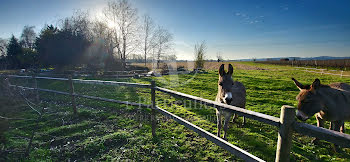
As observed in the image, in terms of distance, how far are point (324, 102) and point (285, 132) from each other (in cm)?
280

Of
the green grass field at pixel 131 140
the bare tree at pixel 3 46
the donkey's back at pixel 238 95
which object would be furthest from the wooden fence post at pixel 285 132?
the bare tree at pixel 3 46

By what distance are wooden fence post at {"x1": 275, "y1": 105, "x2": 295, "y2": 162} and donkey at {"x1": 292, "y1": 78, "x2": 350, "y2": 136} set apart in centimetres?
168

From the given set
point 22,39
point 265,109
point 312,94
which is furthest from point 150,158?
point 22,39

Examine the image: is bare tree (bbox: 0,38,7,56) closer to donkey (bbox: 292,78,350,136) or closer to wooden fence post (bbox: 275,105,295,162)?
wooden fence post (bbox: 275,105,295,162)

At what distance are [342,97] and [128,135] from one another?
240 inches

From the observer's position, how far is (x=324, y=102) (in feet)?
11.2

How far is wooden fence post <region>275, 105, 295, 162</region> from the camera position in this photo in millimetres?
1683

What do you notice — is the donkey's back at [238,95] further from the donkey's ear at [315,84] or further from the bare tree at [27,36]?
the bare tree at [27,36]

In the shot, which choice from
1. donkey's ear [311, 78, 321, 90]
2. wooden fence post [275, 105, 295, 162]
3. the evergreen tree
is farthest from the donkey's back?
the evergreen tree

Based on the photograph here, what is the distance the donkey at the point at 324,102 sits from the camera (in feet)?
10.2

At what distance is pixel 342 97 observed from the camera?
146 inches

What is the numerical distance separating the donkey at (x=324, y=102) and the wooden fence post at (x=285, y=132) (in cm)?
168

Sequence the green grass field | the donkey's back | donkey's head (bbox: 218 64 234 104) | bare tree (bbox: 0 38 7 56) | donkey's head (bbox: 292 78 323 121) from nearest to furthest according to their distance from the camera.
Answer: donkey's head (bbox: 292 78 323 121) → donkey's head (bbox: 218 64 234 104) → the green grass field → the donkey's back → bare tree (bbox: 0 38 7 56)

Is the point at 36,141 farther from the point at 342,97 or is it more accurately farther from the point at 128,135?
the point at 342,97
